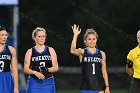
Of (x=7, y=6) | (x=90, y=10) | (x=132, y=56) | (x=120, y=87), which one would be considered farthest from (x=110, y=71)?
(x=132, y=56)

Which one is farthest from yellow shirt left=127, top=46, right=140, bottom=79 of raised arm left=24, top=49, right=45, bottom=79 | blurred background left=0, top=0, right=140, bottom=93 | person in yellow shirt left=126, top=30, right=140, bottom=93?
blurred background left=0, top=0, right=140, bottom=93

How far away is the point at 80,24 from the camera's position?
31500mm

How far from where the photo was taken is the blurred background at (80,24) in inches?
1141

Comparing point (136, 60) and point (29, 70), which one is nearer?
point (29, 70)

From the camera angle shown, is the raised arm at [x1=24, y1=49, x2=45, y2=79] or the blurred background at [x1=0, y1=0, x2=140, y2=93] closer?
the raised arm at [x1=24, y1=49, x2=45, y2=79]

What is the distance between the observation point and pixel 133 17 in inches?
1304

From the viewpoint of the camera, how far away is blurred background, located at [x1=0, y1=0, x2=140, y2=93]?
29.0 meters

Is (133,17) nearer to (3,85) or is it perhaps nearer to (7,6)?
(7,6)

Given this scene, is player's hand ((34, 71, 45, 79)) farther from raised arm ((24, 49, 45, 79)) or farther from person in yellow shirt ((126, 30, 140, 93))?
person in yellow shirt ((126, 30, 140, 93))

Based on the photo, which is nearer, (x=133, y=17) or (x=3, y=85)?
(x=3, y=85)

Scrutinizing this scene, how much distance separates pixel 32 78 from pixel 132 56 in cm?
179

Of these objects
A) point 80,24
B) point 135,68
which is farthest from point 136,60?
point 80,24

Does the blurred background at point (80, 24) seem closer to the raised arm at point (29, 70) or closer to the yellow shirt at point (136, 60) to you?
the yellow shirt at point (136, 60)

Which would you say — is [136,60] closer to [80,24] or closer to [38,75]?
[38,75]
